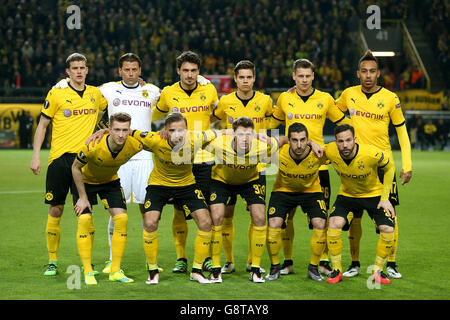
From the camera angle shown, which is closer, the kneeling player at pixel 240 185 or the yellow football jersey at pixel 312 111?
the kneeling player at pixel 240 185

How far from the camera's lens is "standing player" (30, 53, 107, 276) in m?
7.23

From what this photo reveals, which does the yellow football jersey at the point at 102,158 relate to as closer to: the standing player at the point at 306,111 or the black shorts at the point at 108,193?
the black shorts at the point at 108,193

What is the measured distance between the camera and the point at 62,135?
287 inches

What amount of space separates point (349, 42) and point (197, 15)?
268 inches

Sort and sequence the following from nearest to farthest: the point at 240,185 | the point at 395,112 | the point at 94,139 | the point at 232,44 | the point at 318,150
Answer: the point at 94,139 < the point at 318,150 < the point at 240,185 < the point at 395,112 < the point at 232,44


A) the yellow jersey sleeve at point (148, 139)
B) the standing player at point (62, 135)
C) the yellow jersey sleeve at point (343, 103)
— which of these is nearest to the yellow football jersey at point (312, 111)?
the yellow jersey sleeve at point (343, 103)

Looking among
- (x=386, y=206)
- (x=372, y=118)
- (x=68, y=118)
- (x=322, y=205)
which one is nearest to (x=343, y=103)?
(x=372, y=118)

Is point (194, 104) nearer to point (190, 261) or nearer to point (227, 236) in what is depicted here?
point (227, 236)

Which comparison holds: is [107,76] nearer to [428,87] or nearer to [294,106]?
[428,87]

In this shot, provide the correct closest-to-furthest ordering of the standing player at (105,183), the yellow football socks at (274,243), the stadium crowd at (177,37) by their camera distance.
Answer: the standing player at (105,183), the yellow football socks at (274,243), the stadium crowd at (177,37)

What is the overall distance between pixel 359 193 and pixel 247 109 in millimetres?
1485

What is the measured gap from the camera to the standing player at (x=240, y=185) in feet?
22.6

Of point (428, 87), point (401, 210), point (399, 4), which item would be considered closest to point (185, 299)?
point (401, 210)

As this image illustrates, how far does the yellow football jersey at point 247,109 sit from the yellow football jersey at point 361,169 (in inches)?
32.6
